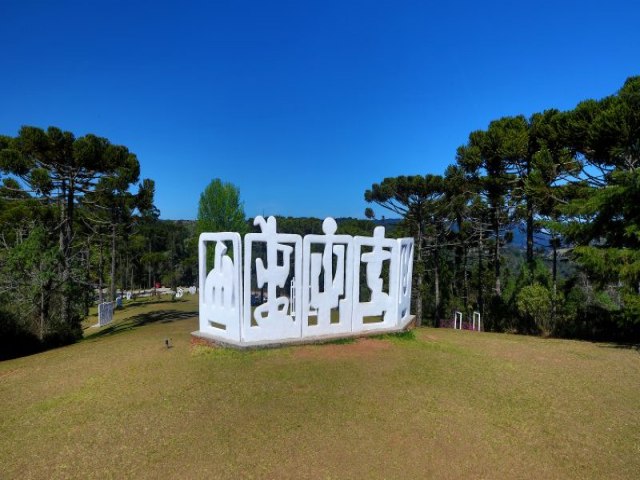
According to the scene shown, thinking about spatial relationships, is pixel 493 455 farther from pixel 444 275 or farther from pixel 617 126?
pixel 444 275

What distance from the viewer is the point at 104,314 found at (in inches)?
730

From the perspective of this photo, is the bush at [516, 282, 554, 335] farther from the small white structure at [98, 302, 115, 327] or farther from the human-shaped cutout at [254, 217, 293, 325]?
the small white structure at [98, 302, 115, 327]

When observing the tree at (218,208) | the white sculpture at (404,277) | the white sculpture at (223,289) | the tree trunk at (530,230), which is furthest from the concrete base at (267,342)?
the tree at (218,208)

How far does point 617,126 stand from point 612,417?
838 cm

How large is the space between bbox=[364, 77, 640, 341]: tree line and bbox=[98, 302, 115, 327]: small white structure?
525 inches

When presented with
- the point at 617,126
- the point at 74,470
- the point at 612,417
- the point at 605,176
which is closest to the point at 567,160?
the point at 605,176

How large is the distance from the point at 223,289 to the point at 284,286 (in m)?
1.33

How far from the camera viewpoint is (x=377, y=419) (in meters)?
5.33

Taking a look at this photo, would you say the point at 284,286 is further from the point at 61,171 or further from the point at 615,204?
the point at 61,171

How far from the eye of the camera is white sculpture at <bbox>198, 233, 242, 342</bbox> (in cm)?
856

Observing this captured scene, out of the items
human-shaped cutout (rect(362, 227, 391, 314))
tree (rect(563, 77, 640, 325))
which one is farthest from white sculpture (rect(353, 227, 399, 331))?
tree (rect(563, 77, 640, 325))

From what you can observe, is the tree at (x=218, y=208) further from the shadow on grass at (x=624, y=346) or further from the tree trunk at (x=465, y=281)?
the shadow on grass at (x=624, y=346)

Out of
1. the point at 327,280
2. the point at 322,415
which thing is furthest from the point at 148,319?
the point at 322,415

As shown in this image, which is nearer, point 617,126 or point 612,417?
point 612,417
